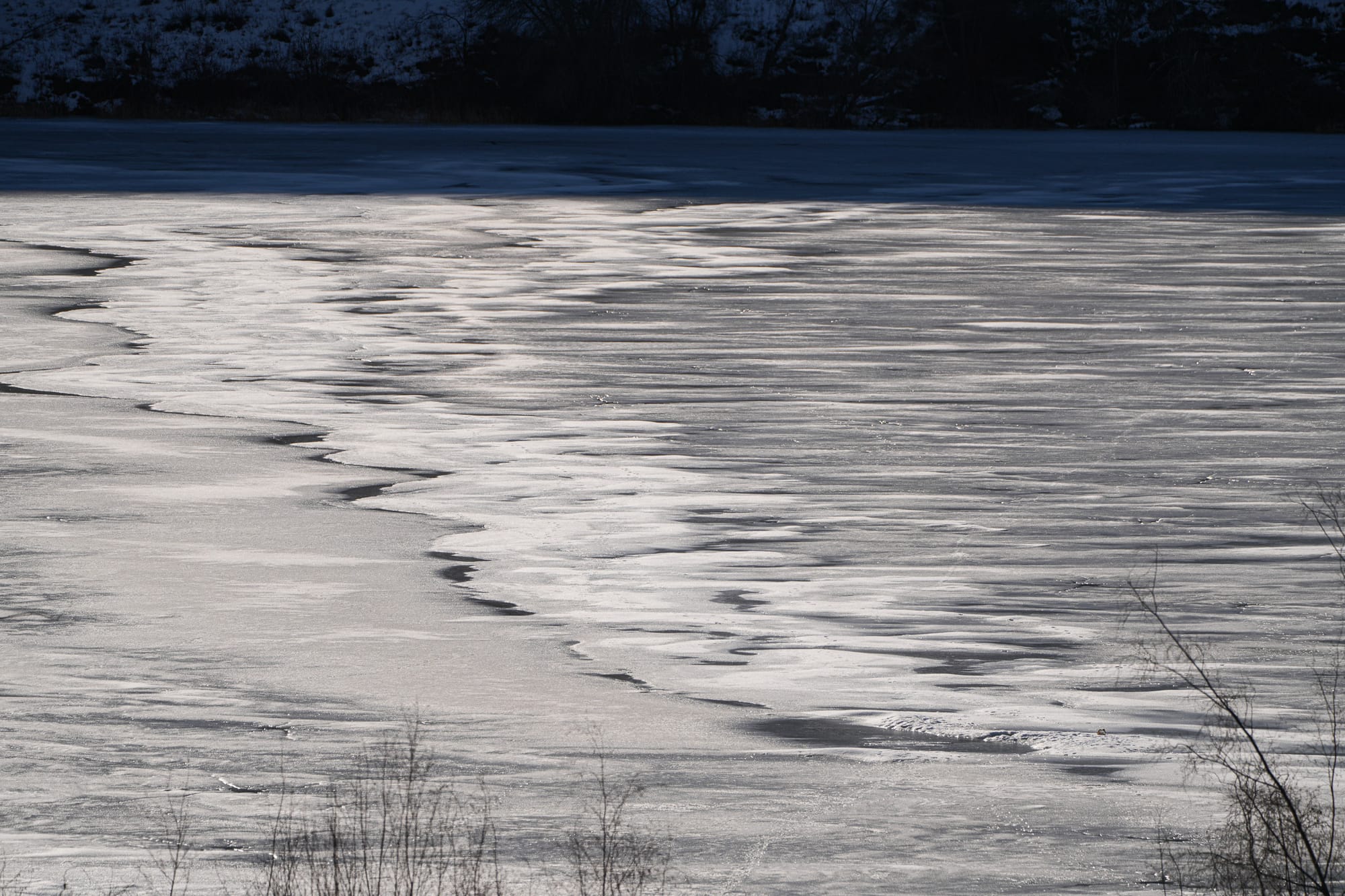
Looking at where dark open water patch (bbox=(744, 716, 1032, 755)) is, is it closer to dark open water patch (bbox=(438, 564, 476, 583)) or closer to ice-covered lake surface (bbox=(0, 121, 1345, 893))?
ice-covered lake surface (bbox=(0, 121, 1345, 893))

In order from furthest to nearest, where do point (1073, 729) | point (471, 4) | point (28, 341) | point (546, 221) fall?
1. point (471, 4)
2. point (546, 221)
3. point (28, 341)
4. point (1073, 729)

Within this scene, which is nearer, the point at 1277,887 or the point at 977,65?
the point at 1277,887

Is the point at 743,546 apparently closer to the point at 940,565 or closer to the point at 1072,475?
the point at 940,565

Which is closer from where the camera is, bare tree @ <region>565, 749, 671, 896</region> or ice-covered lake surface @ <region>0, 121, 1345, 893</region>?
bare tree @ <region>565, 749, 671, 896</region>

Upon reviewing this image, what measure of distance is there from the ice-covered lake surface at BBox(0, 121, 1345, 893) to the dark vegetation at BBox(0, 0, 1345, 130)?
2482 cm

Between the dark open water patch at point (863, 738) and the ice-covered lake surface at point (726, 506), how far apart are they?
20mm

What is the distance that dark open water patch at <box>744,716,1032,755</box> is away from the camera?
5461mm

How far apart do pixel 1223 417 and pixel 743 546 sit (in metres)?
3.52

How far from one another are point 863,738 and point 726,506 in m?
2.83

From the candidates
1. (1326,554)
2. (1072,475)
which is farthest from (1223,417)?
(1326,554)

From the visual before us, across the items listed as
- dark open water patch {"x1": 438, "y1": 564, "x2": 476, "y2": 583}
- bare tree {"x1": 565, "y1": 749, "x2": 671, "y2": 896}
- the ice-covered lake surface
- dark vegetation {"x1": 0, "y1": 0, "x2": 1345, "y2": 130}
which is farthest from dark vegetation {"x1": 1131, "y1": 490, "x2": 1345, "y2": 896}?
dark vegetation {"x1": 0, "y1": 0, "x2": 1345, "y2": 130}

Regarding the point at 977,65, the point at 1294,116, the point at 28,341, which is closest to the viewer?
the point at 28,341

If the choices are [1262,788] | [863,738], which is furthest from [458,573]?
[1262,788]

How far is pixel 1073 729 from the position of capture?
5.60m
